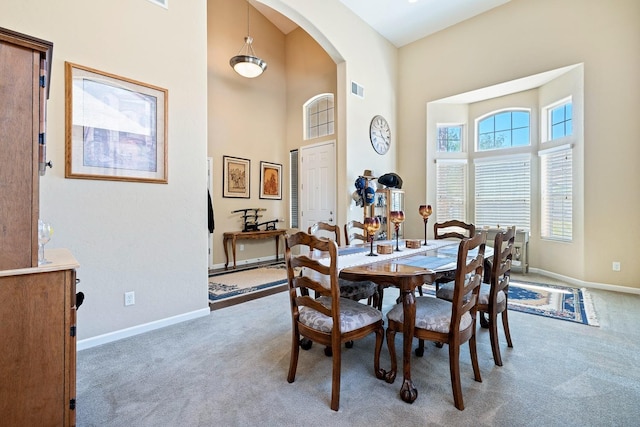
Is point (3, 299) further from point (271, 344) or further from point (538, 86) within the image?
point (538, 86)

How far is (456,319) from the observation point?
168 centimetres

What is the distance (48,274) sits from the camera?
1.37 m

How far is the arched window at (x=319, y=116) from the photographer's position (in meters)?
5.85

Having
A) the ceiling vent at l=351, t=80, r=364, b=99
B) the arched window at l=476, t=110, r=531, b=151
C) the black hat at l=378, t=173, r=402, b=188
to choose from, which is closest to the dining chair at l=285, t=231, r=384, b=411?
the black hat at l=378, t=173, r=402, b=188

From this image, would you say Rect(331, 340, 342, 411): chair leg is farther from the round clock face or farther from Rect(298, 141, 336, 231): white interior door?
the round clock face

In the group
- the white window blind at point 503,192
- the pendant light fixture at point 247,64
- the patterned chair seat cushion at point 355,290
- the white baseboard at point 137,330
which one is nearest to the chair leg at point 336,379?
the patterned chair seat cushion at point 355,290

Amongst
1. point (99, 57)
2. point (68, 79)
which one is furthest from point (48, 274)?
point (99, 57)

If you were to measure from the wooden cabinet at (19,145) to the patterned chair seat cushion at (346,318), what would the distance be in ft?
4.52

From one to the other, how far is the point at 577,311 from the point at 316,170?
435cm

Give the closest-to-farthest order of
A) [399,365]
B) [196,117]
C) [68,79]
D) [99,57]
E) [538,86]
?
[399,365]
[68,79]
[99,57]
[196,117]
[538,86]

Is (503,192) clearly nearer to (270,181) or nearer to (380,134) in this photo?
(380,134)

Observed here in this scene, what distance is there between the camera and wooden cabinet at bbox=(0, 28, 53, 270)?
1276 millimetres

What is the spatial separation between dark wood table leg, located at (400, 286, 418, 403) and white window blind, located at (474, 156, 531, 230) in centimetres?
450

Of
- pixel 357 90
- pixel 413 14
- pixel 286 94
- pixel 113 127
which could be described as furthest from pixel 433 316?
pixel 286 94
